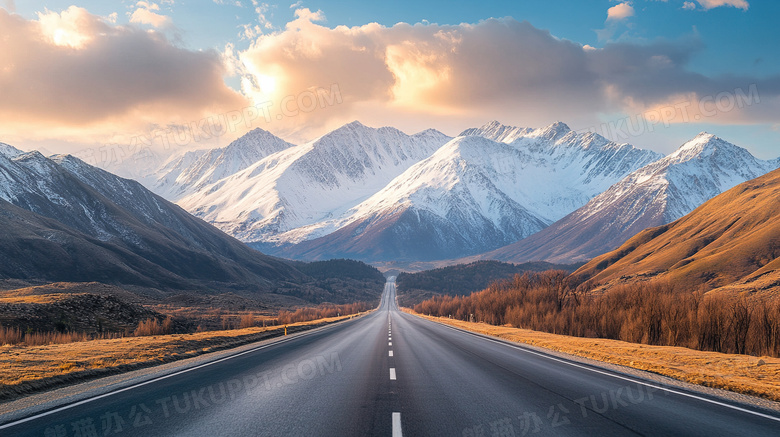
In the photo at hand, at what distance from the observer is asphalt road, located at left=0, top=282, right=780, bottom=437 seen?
8.59 metres

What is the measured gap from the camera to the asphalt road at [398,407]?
8.59m

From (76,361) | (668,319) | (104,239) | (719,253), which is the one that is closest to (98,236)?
(104,239)

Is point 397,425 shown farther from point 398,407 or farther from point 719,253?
point 719,253

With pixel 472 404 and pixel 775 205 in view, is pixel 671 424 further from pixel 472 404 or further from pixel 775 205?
pixel 775 205

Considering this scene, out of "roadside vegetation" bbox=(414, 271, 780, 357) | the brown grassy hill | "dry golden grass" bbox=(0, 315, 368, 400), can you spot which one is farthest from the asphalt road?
the brown grassy hill

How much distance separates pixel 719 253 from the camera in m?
137

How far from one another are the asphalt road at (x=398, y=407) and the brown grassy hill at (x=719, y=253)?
9523cm

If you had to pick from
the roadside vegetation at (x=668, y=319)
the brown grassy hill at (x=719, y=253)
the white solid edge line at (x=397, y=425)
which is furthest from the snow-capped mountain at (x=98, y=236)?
the brown grassy hill at (x=719, y=253)

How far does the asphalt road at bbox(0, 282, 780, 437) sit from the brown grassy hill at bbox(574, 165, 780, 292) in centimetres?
9523

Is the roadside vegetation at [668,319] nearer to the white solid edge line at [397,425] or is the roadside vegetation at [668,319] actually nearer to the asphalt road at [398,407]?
the asphalt road at [398,407]

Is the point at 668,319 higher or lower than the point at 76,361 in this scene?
higher

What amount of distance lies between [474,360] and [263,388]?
9.21 metres

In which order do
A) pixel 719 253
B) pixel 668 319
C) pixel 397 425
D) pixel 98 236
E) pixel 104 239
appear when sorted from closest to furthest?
pixel 397 425 < pixel 668 319 < pixel 104 239 < pixel 98 236 < pixel 719 253

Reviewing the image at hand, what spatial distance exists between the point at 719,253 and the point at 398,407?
158 metres
